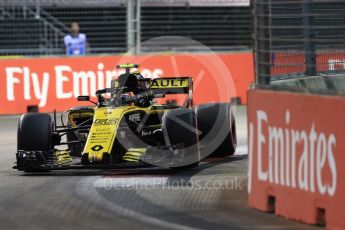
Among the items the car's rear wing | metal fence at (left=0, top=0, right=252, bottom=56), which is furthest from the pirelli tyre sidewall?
metal fence at (left=0, top=0, right=252, bottom=56)

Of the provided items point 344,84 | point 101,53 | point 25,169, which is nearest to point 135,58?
point 101,53

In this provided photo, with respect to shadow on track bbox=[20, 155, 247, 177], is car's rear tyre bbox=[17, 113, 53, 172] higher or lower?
higher

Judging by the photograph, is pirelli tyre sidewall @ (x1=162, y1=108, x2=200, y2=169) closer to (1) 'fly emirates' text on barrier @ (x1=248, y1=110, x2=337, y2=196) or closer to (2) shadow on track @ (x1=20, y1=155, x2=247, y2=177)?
(2) shadow on track @ (x1=20, y1=155, x2=247, y2=177)

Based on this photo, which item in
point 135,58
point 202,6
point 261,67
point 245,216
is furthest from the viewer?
point 202,6

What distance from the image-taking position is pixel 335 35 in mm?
10812

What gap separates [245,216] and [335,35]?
2.33m

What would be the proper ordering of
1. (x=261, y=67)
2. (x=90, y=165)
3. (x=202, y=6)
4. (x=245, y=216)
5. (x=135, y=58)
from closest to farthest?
(x=245, y=216) → (x=261, y=67) → (x=90, y=165) → (x=135, y=58) → (x=202, y=6)

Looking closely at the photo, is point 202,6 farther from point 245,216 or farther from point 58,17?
point 245,216

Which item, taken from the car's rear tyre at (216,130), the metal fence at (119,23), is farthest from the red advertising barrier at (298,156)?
the metal fence at (119,23)

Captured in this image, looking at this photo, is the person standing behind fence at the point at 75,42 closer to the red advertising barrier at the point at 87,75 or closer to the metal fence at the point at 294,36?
the red advertising barrier at the point at 87,75

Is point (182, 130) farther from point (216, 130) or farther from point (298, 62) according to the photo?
point (298, 62)

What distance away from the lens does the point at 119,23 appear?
2520 cm

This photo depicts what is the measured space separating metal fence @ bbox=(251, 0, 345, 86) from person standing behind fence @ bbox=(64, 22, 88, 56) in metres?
14.4

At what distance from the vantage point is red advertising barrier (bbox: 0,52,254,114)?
73.4ft
